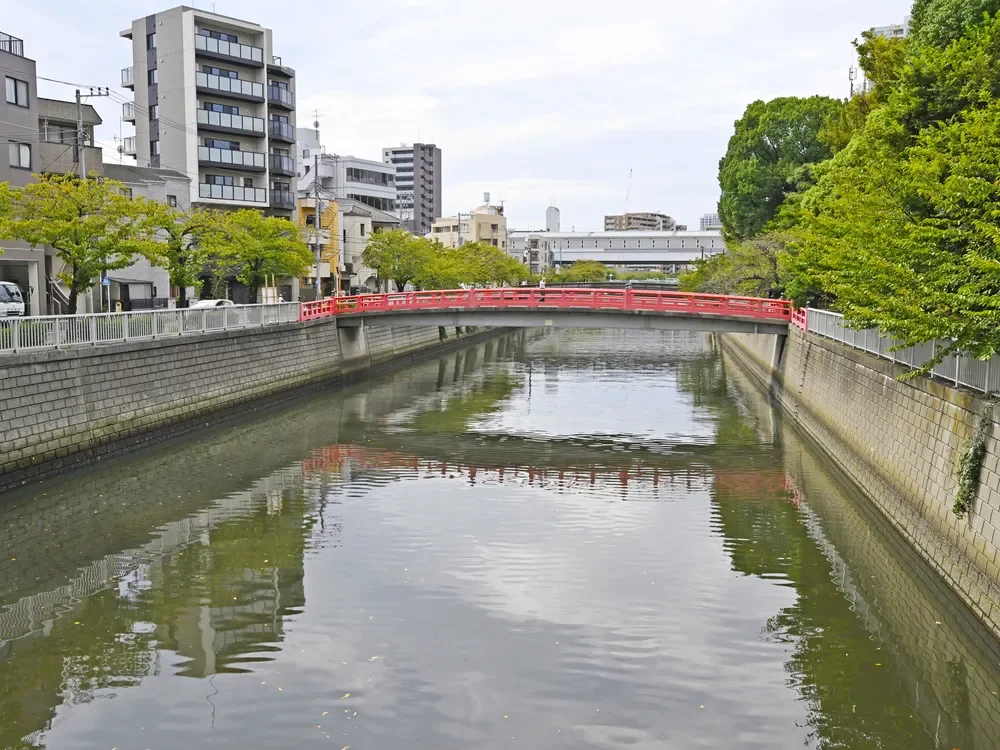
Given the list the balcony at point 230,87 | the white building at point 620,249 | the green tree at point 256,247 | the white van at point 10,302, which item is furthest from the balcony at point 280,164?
the white building at point 620,249

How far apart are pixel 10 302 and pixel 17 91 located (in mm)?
10283

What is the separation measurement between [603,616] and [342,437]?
17480 mm

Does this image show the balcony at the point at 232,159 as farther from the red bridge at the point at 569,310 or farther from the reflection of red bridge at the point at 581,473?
the reflection of red bridge at the point at 581,473

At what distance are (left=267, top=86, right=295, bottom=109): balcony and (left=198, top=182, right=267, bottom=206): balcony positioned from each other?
5659 millimetres

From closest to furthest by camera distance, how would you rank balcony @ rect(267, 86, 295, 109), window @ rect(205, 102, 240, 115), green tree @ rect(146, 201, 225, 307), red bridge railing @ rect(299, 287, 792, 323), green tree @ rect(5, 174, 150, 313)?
green tree @ rect(5, 174, 150, 313) < green tree @ rect(146, 201, 225, 307) < red bridge railing @ rect(299, 287, 792, 323) < window @ rect(205, 102, 240, 115) < balcony @ rect(267, 86, 295, 109)

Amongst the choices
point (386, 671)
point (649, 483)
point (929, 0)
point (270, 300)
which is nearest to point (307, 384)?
point (270, 300)

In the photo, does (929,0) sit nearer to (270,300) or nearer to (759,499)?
(759,499)

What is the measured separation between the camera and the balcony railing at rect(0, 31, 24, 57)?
35938mm

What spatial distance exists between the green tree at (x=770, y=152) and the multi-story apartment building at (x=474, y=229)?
62.3 m

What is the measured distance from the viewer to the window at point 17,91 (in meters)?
35.7

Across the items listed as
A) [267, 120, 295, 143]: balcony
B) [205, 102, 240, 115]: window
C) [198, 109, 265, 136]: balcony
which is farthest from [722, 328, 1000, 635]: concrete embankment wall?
[205, 102, 240, 115]: window

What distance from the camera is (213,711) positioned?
11047 millimetres

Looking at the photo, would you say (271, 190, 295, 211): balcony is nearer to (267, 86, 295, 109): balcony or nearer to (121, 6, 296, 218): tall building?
(121, 6, 296, 218): tall building

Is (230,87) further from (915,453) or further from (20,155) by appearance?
(915,453)
